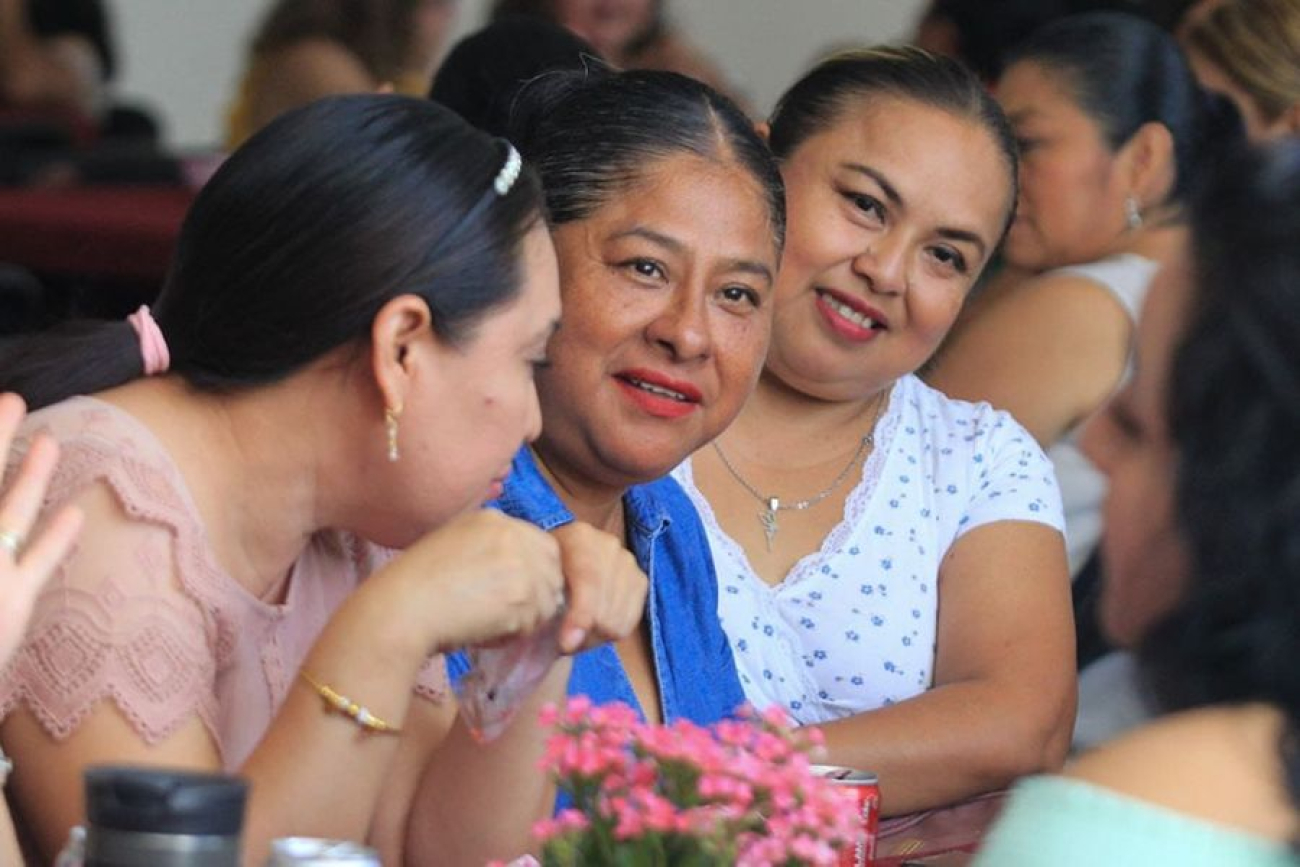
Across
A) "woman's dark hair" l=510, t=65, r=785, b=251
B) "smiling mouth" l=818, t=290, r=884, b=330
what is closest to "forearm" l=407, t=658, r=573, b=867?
"woman's dark hair" l=510, t=65, r=785, b=251

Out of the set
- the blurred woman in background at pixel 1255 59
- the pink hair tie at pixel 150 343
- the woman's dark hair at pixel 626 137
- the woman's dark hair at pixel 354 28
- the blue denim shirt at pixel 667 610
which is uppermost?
the blurred woman in background at pixel 1255 59

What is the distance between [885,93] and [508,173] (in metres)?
0.85

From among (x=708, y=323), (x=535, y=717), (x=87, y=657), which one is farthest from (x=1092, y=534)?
(x=87, y=657)

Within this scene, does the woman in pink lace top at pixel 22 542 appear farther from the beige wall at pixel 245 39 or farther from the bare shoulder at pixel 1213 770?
the beige wall at pixel 245 39

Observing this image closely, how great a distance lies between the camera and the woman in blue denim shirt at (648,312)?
205cm

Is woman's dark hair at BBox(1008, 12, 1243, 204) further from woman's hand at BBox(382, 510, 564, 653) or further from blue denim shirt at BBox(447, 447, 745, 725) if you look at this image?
woman's hand at BBox(382, 510, 564, 653)

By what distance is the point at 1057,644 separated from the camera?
95.5 inches

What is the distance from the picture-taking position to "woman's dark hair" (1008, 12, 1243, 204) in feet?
11.0

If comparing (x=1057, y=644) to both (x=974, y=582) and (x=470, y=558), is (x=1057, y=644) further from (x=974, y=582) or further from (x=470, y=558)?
(x=470, y=558)

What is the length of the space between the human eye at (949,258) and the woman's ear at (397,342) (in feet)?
3.15

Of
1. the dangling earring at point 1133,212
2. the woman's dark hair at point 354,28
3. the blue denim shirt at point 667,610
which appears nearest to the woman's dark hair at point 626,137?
the blue denim shirt at point 667,610

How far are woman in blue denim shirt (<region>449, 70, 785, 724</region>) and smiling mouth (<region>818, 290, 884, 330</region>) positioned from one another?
32 centimetres

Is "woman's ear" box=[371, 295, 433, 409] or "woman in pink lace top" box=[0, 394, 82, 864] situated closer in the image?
"woman in pink lace top" box=[0, 394, 82, 864]

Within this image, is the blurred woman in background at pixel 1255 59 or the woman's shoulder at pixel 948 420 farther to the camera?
the blurred woman in background at pixel 1255 59
